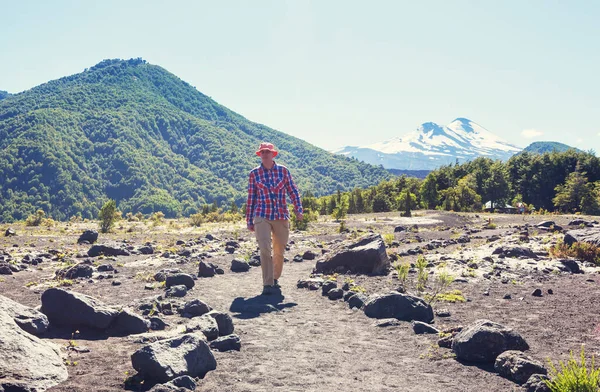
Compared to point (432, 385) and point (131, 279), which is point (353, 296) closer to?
point (432, 385)

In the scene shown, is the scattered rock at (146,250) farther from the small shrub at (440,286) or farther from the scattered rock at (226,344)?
the scattered rock at (226,344)

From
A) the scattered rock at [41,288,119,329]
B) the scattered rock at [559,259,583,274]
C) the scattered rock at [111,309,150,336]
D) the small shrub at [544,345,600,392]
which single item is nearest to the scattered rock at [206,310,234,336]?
the scattered rock at [111,309,150,336]

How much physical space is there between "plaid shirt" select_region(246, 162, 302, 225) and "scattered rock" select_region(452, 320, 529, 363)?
473 cm

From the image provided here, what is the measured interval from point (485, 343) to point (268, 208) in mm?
5093

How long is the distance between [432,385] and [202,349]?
2.56 meters

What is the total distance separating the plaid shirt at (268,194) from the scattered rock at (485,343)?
15.5 feet

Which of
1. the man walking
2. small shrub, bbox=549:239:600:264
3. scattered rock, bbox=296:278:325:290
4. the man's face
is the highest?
the man's face

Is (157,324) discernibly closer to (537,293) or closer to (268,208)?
(268,208)

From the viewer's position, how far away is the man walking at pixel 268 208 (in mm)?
9320

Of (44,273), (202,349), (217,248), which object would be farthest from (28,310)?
(217,248)

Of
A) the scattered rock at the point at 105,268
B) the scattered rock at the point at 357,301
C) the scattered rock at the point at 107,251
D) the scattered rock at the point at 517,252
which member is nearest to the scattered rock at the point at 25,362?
the scattered rock at the point at 357,301

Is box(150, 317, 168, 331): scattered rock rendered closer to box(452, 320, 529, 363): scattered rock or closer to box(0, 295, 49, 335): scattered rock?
box(0, 295, 49, 335): scattered rock

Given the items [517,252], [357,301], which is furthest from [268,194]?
[517,252]

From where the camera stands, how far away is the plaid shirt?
934 centimetres
